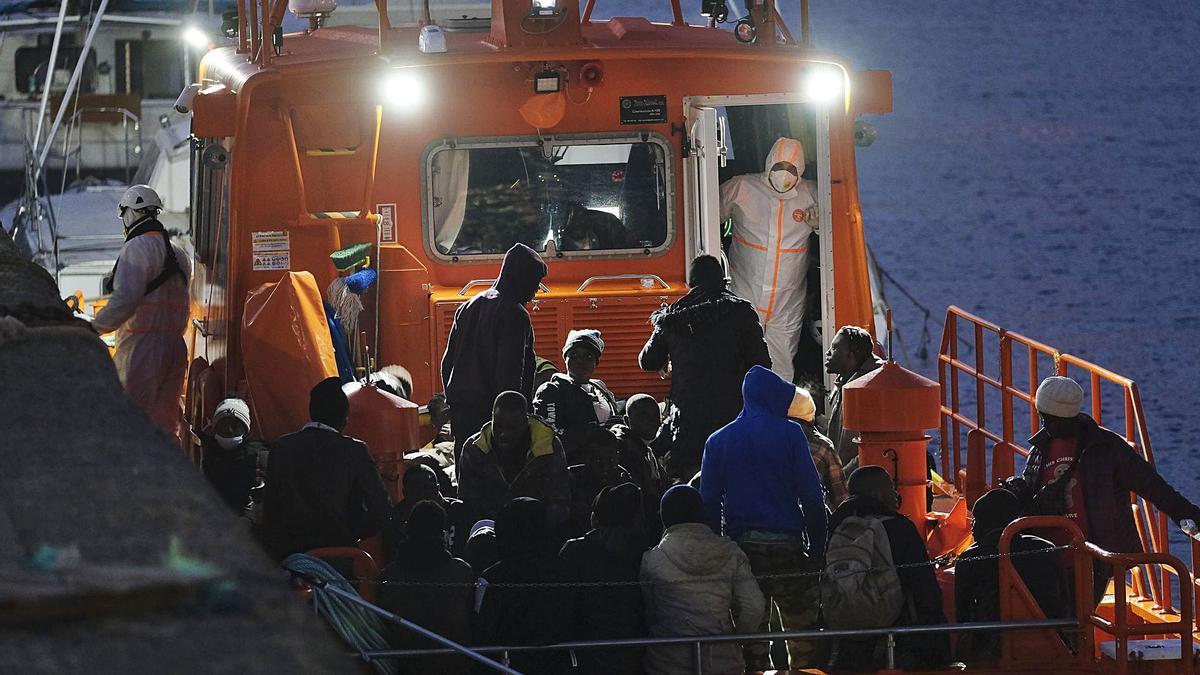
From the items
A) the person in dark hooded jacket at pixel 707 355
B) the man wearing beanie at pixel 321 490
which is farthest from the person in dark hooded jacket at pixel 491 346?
the man wearing beanie at pixel 321 490

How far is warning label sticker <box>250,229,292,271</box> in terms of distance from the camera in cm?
928

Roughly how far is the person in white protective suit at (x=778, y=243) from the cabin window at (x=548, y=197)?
0.44 metres

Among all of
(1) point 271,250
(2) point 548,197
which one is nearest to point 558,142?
(2) point 548,197

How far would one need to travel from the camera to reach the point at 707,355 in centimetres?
806

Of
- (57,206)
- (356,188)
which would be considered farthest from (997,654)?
(57,206)

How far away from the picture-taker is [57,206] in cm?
2248

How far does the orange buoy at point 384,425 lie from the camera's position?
768 cm

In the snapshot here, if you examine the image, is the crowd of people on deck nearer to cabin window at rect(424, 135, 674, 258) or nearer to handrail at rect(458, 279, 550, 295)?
handrail at rect(458, 279, 550, 295)

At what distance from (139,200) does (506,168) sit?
1946 mm

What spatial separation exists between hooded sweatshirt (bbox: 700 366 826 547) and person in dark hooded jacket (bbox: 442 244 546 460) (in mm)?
1545

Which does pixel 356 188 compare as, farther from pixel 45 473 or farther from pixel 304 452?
pixel 45 473

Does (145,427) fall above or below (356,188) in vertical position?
below

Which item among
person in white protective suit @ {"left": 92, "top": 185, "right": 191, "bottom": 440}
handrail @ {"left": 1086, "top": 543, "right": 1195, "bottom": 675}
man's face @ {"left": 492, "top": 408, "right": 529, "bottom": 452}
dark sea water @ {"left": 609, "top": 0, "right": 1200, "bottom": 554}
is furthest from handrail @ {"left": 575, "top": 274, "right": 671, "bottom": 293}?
dark sea water @ {"left": 609, "top": 0, "right": 1200, "bottom": 554}

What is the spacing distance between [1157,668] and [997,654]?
22.1 inches
